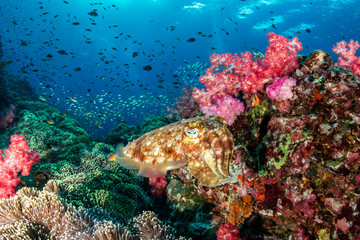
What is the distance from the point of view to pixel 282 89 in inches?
146

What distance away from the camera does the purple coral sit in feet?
12.1

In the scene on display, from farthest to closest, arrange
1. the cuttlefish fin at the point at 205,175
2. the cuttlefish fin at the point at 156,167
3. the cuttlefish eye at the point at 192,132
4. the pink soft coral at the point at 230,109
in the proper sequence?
the pink soft coral at the point at 230,109, the cuttlefish fin at the point at 156,167, the cuttlefish eye at the point at 192,132, the cuttlefish fin at the point at 205,175

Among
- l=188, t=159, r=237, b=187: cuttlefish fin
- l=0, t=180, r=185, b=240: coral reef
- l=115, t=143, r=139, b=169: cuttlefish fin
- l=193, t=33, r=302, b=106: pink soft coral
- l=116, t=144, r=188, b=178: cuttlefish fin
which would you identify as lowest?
l=0, t=180, r=185, b=240: coral reef

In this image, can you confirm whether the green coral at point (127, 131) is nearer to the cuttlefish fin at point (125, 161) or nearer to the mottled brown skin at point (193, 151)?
the cuttlefish fin at point (125, 161)

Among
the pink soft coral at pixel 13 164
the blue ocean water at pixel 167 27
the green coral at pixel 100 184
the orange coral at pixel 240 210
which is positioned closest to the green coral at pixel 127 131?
the green coral at pixel 100 184

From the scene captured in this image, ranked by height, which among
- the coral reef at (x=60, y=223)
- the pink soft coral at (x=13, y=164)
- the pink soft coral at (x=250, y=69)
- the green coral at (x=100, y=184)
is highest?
the pink soft coral at (x=250, y=69)

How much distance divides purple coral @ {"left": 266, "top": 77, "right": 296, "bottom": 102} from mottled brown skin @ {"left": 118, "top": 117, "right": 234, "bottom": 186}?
62.4 inches

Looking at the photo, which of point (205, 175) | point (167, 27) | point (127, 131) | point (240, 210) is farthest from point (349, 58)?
point (167, 27)

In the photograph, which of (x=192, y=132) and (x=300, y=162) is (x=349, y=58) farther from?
(x=192, y=132)

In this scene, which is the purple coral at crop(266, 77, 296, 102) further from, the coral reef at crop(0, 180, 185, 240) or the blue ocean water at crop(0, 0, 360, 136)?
the blue ocean water at crop(0, 0, 360, 136)

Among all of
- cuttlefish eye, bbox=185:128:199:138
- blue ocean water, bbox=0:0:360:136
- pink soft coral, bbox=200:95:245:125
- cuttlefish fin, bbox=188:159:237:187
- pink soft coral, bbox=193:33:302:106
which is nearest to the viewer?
cuttlefish fin, bbox=188:159:237:187

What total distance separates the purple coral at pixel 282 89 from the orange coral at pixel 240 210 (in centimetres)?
210

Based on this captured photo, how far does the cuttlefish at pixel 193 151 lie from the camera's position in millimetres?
2547

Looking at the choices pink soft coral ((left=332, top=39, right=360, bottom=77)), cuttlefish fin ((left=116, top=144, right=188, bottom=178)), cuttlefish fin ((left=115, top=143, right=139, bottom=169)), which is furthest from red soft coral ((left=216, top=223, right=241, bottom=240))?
pink soft coral ((left=332, top=39, right=360, bottom=77))
